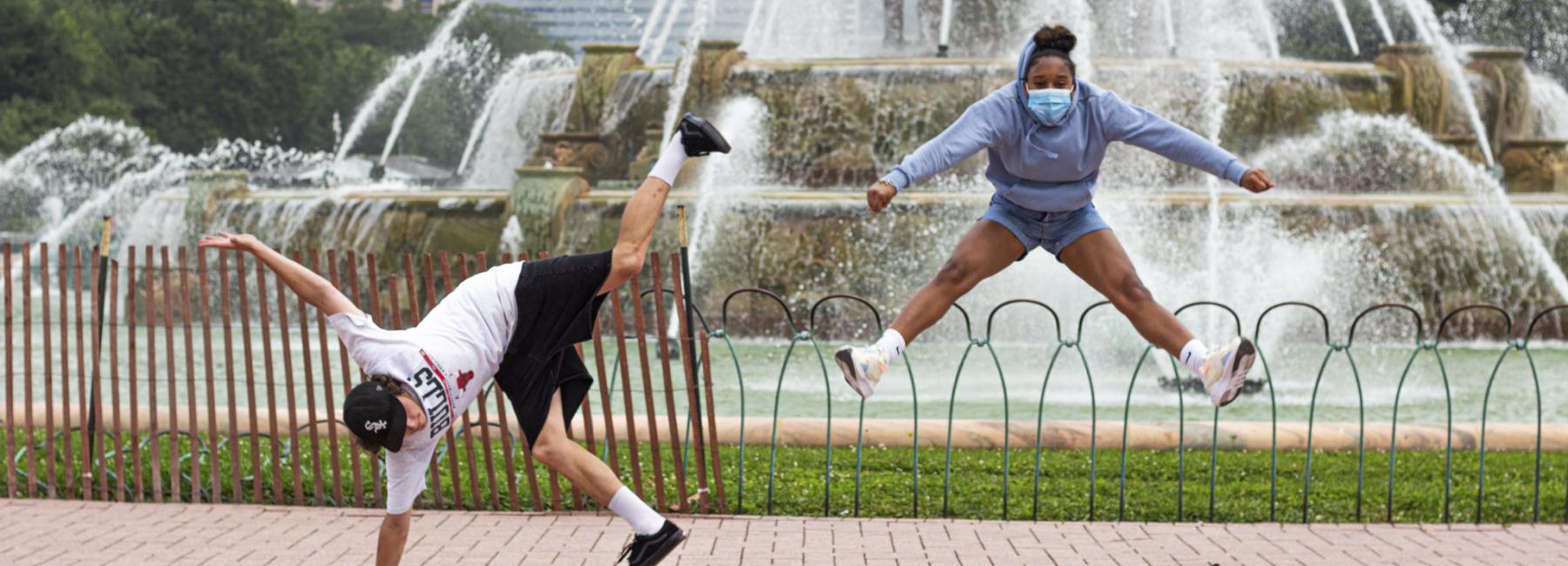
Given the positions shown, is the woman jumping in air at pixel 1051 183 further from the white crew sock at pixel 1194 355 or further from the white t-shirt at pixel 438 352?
the white t-shirt at pixel 438 352

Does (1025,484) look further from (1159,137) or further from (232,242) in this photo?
(232,242)

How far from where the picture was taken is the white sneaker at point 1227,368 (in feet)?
18.3

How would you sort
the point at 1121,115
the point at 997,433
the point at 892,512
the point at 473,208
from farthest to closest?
the point at 473,208 → the point at 997,433 → the point at 892,512 → the point at 1121,115

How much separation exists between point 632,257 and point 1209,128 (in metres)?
15.8

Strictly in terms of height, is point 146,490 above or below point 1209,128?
below

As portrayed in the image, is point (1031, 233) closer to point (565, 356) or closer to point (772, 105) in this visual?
point (565, 356)

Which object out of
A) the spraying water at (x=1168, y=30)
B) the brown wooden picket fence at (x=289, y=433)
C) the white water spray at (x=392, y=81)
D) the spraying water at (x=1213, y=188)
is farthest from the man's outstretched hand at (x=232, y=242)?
the white water spray at (x=392, y=81)

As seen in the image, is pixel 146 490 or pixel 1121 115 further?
pixel 146 490

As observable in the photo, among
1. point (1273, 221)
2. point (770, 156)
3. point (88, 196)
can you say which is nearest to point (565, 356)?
point (1273, 221)

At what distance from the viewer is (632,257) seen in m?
5.46

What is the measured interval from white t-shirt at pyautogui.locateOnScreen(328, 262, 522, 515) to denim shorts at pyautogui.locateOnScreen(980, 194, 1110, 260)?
1.60 meters

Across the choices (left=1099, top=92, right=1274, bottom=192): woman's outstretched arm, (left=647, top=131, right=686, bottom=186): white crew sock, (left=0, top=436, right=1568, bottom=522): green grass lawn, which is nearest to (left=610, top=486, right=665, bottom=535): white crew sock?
(left=647, top=131, right=686, bottom=186): white crew sock

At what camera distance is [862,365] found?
5754 millimetres

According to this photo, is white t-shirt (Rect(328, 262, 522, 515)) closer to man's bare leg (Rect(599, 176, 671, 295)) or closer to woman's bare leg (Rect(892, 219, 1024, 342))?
man's bare leg (Rect(599, 176, 671, 295))
